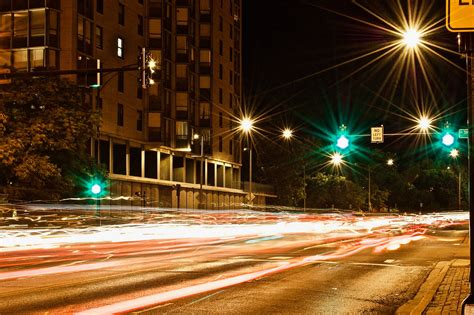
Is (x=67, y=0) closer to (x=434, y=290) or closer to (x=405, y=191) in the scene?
(x=434, y=290)

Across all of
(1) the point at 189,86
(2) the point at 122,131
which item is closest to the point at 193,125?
(1) the point at 189,86

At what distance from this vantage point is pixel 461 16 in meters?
6.52

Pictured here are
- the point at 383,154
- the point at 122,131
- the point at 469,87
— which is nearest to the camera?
the point at 469,87

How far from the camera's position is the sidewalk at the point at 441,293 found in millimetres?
10742

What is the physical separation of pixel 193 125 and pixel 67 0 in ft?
85.3

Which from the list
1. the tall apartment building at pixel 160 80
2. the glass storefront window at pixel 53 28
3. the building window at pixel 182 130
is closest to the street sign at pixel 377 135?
the tall apartment building at pixel 160 80

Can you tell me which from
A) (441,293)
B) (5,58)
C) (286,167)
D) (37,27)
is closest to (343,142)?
(441,293)

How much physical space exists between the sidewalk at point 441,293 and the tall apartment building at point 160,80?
26811 millimetres

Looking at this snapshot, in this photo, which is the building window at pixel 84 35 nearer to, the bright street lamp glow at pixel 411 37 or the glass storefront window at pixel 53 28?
the glass storefront window at pixel 53 28

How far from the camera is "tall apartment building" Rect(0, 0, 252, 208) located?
52844 millimetres

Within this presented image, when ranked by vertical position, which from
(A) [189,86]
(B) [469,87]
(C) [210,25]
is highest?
(C) [210,25]

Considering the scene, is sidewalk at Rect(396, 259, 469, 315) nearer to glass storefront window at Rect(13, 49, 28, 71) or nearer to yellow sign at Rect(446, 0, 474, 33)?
yellow sign at Rect(446, 0, 474, 33)

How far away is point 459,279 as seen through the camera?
48.5ft

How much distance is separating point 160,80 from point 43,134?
9.98 meters
